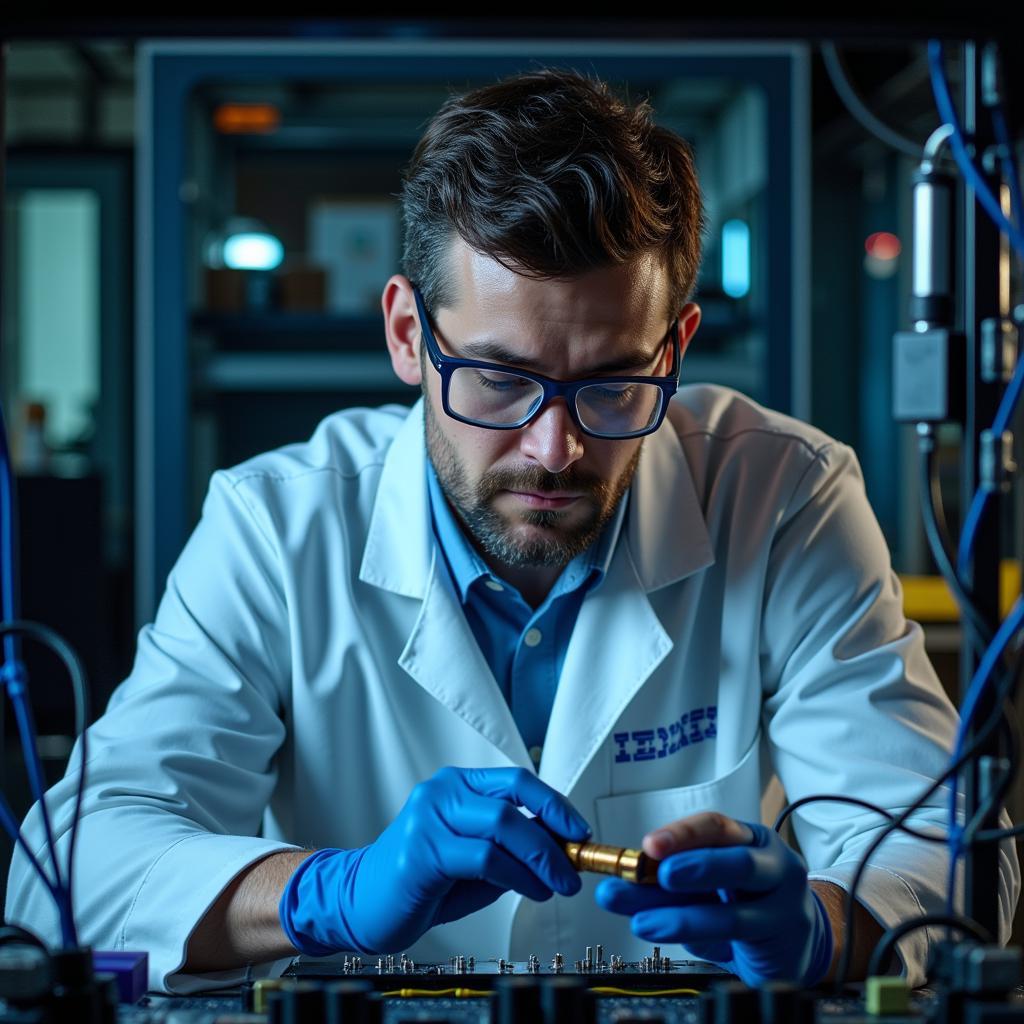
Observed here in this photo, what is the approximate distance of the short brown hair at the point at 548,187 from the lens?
1133 mm

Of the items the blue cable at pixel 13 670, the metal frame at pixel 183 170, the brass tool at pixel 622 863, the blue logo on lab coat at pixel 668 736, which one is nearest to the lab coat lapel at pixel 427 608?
the blue logo on lab coat at pixel 668 736

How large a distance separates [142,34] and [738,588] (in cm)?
88

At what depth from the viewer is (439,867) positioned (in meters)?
0.90

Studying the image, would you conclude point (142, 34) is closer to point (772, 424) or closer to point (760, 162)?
point (772, 424)

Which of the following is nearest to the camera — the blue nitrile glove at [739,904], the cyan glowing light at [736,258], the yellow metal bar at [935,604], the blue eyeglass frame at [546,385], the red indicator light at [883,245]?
the blue nitrile glove at [739,904]

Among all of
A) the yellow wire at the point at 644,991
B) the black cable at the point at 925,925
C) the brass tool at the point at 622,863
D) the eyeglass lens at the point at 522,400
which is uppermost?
the eyeglass lens at the point at 522,400

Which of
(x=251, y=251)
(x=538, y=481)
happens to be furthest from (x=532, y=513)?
(x=251, y=251)

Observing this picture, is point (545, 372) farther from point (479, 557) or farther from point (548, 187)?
point (479, 557)

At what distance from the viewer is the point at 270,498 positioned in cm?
139

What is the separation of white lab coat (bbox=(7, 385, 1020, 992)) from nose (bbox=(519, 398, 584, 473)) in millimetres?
233

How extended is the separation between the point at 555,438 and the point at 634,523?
266mm

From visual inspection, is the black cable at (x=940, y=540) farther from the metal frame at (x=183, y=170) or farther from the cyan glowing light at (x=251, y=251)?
the cyan glowing light at (x=251, y=251)

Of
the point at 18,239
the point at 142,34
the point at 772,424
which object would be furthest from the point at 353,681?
the point at 18,239

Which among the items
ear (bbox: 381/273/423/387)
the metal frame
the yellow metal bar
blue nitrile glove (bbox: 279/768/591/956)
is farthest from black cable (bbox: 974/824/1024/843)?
the metal frame
